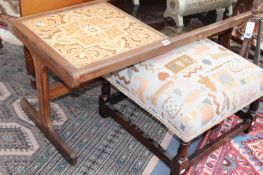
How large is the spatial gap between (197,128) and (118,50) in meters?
0.40

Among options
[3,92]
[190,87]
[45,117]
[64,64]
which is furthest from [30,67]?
[190,87]

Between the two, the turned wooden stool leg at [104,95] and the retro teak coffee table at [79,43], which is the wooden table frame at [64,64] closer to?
the retro teak coffee table at [79,43]

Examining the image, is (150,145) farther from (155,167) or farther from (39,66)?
(39,66)

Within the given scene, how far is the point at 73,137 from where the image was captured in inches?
69.1

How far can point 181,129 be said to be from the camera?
4.44 ft

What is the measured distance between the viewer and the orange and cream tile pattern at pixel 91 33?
1.30m

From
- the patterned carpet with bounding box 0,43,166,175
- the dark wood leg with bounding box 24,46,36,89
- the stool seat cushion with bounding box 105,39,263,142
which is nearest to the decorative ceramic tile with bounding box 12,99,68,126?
the patterned carpet with bounding box 0,43,166,175

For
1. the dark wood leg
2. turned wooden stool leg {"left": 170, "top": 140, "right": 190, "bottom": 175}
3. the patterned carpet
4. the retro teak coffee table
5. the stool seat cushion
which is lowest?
the patterned carpet

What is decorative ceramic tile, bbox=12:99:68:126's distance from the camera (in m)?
1.83

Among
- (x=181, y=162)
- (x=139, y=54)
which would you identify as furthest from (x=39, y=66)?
(x=181, y=162)

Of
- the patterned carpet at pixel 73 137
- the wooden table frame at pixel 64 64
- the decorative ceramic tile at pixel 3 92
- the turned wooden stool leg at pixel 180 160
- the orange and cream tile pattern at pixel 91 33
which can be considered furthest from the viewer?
the decorative ceramic tile at pixel 3 92

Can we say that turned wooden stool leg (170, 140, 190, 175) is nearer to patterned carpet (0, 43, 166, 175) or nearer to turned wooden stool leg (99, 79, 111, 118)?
patterned carpet (0, 43, 166, 175)

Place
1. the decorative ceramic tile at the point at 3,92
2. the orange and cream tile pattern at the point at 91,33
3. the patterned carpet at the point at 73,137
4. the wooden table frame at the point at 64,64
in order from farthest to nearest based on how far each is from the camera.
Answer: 1. the decorative ceramic tile at the point at 3,92
2. the patterned carpet at the point at 73,137
3. the orange and cream tile pattern at the point at 91,33
4. the wooden table frame at the point at 64,64

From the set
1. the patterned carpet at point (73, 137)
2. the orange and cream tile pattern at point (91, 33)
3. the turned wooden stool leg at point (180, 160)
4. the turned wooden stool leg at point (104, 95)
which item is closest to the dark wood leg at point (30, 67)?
the patterned carpet at point (73, 137)
